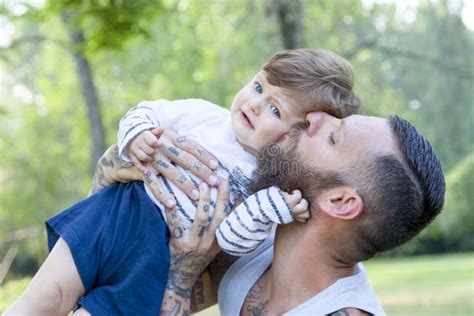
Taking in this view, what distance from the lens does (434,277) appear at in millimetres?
22359

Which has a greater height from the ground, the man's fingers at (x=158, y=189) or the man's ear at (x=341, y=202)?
the man's fingers at (x=158, y=189)

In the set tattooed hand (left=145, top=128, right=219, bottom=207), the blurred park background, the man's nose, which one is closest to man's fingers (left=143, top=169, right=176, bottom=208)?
tattooed hand (left=145, top=128, right=219, bottom=207)

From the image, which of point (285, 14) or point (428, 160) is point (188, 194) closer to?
point (428, 160)

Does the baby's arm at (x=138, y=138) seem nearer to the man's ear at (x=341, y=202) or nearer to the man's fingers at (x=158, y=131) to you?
the man's fingers at (x=158, y=131)

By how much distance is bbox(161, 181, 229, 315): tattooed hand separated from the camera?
2.69 meters

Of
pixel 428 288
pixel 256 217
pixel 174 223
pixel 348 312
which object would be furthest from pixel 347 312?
pixel 428 288

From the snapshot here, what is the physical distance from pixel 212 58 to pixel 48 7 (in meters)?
15.4

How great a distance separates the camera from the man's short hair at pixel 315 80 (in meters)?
2.80

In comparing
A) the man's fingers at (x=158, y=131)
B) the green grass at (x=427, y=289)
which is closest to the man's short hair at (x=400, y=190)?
the man's fingers at (x=158, y=131)

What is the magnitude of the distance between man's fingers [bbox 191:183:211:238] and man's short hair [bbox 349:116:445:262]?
20.3 inches

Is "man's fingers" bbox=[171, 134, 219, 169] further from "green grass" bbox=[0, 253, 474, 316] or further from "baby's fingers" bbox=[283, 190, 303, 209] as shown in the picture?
"green grass" bbox=[0, 253, 474, 316]

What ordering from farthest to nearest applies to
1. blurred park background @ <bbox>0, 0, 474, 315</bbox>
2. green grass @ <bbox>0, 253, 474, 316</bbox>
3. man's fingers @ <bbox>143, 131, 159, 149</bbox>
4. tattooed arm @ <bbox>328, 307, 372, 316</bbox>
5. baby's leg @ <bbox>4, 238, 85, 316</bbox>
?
blurred park background @ <bbox>0, 0, 474, 315</bbox>
green grass @ <bbox>0, 253, 474, 316</bbox>
man's fingers @ <bbox>143, 131, 159, 149</bbox>
tattooed arm @ <bbox>328, 307, 372, 316</bbox>
baby's leg @ <bbox>4, 238, 85, 316</bbox>

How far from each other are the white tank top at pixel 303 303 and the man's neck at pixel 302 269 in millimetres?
31

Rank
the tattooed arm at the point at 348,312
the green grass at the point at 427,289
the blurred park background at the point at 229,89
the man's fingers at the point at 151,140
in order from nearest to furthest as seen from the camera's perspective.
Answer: the tattooed arm at the point at 348,312
the man's fingers at the point at 151,140
the green grass at the point at 427,289
the blurred park background at the point at 229,89
